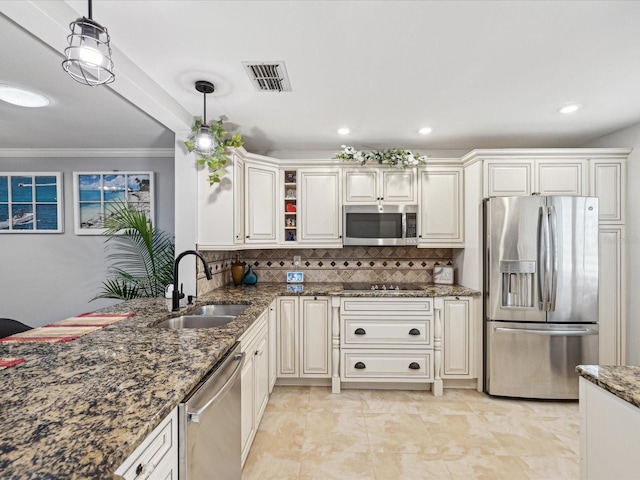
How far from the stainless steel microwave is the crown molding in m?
2.25

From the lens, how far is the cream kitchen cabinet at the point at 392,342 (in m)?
3.04

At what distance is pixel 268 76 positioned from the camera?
2.04 metres

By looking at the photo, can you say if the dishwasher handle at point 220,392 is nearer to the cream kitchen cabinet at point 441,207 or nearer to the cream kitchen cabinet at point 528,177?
the cream kitchen cabinet at point 441,207

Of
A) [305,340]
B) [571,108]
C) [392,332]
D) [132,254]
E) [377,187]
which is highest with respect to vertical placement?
[571,108]

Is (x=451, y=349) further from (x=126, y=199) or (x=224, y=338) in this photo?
(x=126, y=199)

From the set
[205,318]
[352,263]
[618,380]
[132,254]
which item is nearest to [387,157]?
[352,263]

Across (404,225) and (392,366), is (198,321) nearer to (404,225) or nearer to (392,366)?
(392,366)

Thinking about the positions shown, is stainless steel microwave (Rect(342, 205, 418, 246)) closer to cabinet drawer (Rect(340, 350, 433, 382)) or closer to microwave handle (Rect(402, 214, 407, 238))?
microwave handle (Rect(402, 214, 407, 238))

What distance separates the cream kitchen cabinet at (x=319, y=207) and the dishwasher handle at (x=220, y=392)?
1.89 metres

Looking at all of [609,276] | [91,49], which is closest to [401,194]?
[609,276]

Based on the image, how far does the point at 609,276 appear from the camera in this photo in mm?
2990

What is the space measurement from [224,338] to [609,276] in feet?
11.1

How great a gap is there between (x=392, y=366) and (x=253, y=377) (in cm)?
145

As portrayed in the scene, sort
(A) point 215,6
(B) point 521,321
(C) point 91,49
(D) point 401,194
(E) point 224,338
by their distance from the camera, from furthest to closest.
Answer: (D) point 401,194, (B) point 521,321, (E) point 224,338, (A) point 215,6, (C) point 91,49
